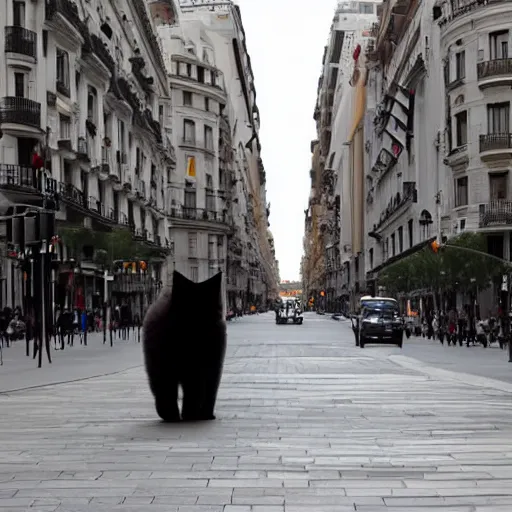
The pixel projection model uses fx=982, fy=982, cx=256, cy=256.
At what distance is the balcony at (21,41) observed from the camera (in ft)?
141

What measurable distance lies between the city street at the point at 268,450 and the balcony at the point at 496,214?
116 feet

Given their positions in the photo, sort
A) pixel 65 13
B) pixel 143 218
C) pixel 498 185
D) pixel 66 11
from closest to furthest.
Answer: pixel 65 13
pixel 66 11
pixel 498 185
pixel 143 218

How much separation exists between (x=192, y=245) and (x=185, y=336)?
89.9 meters

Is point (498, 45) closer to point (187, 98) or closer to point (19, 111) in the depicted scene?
point (19, 111)

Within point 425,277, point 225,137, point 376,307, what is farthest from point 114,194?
point 225,137

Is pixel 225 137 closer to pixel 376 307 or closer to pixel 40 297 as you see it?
pixel 376 307

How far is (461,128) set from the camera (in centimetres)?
5425

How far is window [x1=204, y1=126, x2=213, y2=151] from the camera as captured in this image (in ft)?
339

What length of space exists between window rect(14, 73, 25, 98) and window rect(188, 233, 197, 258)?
5406cm

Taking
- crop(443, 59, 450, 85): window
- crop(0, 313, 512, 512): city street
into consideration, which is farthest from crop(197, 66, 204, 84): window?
crop(0, 313, 512, 512): city street

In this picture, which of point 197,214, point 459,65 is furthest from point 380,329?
point 197,214

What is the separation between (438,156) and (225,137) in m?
56.2

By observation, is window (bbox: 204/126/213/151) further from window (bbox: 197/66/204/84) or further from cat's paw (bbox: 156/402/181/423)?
cat's paw (bbox: 156/402/181/423)

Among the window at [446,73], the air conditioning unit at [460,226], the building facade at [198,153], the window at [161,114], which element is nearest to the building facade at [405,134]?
the air conditioning unit at [460,226]
